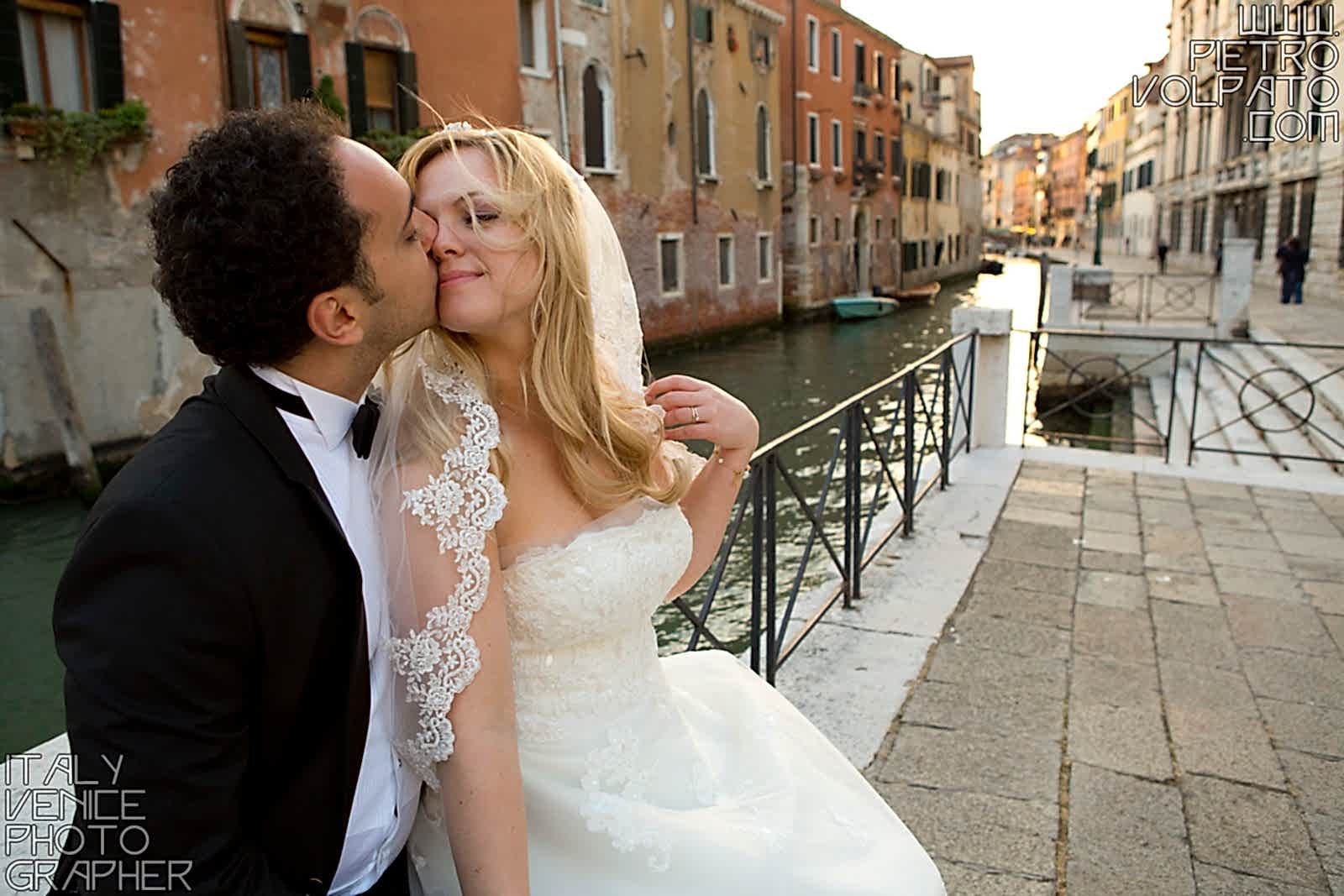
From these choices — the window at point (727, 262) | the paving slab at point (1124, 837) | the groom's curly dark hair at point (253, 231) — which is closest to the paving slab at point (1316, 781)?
the paving slab at point (1124, 837)

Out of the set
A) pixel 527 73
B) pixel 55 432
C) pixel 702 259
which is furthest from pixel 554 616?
pixel 702 259

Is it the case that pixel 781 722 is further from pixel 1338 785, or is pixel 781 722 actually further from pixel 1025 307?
pixel 1025 307

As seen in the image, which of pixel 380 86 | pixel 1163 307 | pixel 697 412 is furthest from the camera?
pixel 1163 307

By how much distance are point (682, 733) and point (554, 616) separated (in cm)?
34

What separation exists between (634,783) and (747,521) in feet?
21.7

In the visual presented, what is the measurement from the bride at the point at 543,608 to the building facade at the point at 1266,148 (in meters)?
13.0

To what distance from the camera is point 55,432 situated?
8.93 m

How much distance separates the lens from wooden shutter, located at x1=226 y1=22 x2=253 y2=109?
10.2m

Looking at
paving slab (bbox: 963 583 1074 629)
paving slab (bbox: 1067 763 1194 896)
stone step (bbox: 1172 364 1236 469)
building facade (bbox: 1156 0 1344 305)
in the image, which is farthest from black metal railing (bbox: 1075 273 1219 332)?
paving slab (bbox: 1067 763 1194 896)

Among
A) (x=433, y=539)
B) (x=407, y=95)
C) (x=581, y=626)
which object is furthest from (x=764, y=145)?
(x=433, y=539)

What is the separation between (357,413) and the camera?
120 cm

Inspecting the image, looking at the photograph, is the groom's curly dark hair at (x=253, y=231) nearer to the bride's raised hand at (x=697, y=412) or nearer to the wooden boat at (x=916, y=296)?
the bride's raised hand at (x=697, y=412)

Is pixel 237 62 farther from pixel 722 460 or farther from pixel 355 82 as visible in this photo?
pixel 722 460

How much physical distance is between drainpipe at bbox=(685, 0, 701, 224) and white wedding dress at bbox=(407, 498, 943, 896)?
1949cm
